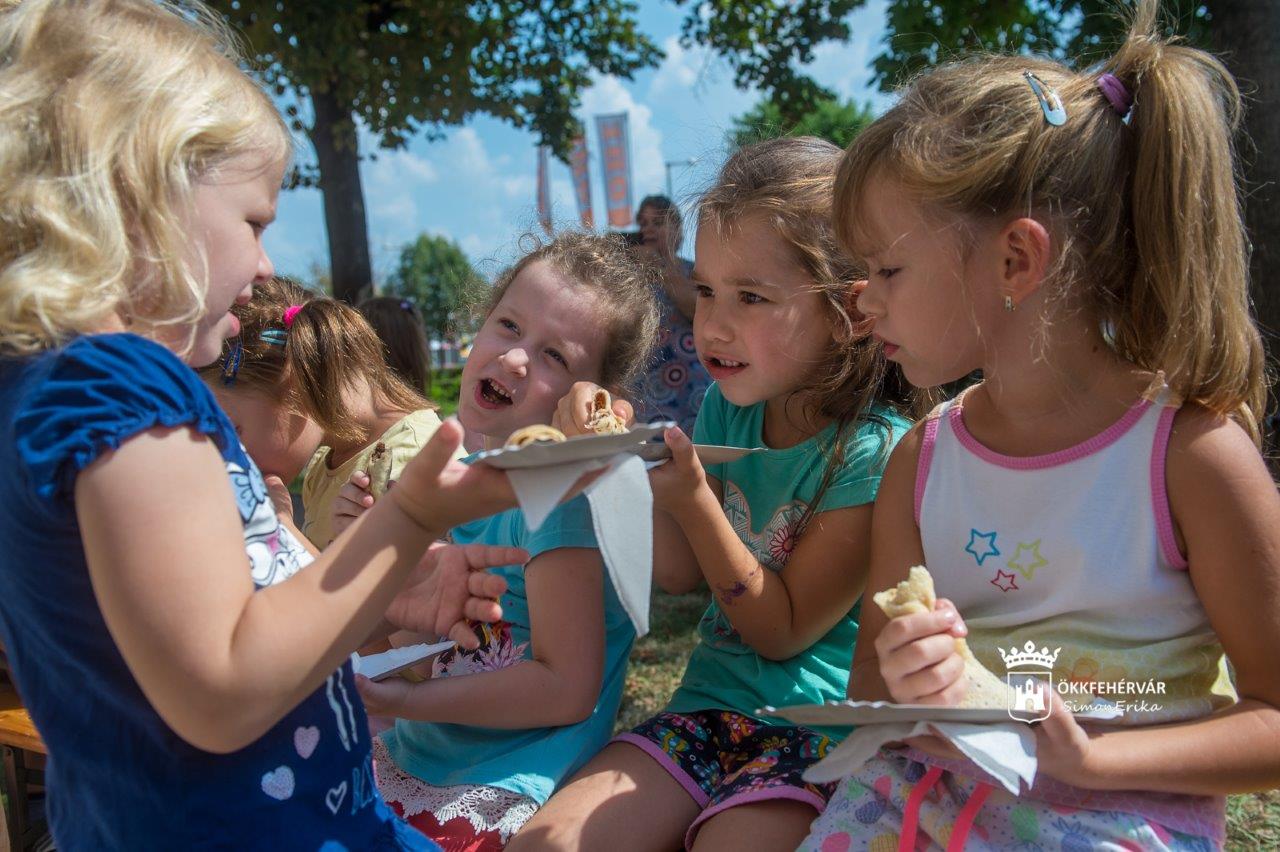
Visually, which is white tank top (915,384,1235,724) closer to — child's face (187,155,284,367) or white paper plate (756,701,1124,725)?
white paper plate (756,701,1124,725)

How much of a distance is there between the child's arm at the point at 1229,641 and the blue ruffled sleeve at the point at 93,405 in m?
1.24

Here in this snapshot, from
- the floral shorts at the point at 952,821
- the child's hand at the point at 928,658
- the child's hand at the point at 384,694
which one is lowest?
the floral shorts at the point at 952,821

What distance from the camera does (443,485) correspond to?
3.85ft

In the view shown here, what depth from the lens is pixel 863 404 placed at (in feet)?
6.86

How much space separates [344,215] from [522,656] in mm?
7803

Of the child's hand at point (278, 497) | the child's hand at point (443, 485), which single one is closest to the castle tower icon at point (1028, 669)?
the child's hand at point (443, 485)

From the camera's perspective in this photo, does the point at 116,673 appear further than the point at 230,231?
No

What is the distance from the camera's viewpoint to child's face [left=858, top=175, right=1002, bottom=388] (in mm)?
1601

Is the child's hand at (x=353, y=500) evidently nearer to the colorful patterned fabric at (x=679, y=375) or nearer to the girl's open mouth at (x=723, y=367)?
the girl's open mouth at (x=723, y=367)

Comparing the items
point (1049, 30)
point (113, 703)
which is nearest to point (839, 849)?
point (113, 703)

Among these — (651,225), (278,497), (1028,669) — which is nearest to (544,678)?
(1028,669)

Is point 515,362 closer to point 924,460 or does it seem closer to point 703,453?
point 703,453

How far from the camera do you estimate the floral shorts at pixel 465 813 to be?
171 cm

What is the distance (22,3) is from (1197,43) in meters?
6.11
